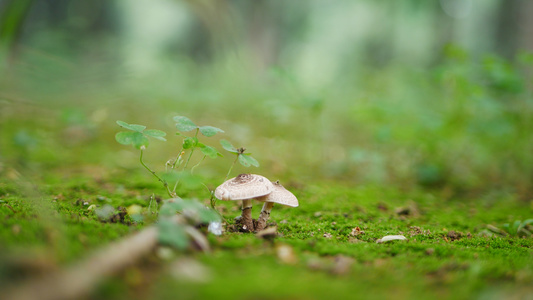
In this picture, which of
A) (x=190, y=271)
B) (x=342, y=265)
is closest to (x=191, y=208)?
(x=190, y=271)

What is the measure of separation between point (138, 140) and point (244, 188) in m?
0.69

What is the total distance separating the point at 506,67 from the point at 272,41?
8.42 metres

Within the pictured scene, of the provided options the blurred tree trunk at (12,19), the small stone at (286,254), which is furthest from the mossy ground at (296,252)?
the blurred tree trunk at (12,19)

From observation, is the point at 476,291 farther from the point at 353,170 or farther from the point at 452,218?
the point at 353,170

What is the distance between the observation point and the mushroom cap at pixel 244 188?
2.00 metres

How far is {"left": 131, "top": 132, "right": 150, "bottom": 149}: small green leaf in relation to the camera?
78.7 inches

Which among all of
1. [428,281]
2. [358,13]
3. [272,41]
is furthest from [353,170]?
[358,13]

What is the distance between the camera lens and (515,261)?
1918mm

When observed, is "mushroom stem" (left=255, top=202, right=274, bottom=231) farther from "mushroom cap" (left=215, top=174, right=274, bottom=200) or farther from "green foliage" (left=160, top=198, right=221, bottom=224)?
"green foliage" (left=160, top=198, right=221, bottom=224)

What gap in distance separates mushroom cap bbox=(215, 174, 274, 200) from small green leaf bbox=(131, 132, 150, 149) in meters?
0.53

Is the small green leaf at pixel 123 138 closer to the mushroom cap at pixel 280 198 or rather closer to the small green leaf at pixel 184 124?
the small green leaf at pixel 184 124

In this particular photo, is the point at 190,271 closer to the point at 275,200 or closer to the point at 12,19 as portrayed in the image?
the point at 275,200

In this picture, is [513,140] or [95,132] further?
[95,132]

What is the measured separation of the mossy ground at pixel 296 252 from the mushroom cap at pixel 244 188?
24 centimetres
